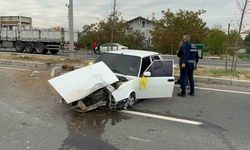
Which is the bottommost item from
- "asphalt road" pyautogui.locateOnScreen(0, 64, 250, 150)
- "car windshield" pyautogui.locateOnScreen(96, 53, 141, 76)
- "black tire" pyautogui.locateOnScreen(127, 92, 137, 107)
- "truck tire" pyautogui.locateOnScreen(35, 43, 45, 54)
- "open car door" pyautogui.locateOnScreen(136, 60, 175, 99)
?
"asphalt road" pyautogui.locateOnScreen(0, 64, 250, 150)

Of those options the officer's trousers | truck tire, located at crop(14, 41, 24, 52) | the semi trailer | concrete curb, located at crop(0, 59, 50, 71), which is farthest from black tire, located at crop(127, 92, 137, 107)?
truck tire, located at crop(14, 41, 24, 52)

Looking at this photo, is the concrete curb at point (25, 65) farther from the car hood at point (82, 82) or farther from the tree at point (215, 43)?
the tree at point (215, 43)

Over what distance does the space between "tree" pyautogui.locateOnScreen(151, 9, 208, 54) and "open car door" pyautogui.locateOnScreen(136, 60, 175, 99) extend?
30353 millimetres

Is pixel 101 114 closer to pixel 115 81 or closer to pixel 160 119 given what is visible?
pixel 115 81

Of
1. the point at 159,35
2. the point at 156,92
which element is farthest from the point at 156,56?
the point at 159,35

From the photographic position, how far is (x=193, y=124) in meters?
6.00

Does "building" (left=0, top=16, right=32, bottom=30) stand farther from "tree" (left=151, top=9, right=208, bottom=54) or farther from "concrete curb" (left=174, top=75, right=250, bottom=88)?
"concrete curb" (left=174, top=75, right=250, bottom=88)

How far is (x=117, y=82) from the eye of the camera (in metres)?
6.75

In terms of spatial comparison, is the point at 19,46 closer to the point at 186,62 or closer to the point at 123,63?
the point at 123,63

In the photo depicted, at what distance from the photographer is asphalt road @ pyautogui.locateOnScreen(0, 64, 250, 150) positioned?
486cm

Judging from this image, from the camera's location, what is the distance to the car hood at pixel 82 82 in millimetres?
6227

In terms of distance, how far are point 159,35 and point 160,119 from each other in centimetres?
3349

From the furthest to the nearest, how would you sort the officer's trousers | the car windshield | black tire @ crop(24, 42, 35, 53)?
1. black tire @ crop(24, 42, 35, 53)
2. the officer's trousers
3. the car windshield

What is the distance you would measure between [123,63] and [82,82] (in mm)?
1784
